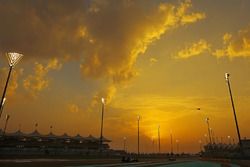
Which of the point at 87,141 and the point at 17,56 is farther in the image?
the point at 87,141

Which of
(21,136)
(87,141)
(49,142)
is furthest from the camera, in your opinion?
(87,141)

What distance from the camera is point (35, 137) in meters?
139

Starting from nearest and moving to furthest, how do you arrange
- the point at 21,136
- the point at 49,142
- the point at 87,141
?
the point at 21,136 → the point at 49,142 → the point at 87,141

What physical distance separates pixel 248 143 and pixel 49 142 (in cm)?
13656

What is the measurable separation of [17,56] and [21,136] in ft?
394

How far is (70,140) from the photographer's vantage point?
156 meters

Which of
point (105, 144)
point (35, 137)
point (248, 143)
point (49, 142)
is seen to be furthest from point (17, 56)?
point (248, 143)

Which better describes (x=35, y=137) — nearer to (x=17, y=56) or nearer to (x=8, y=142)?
(x=8, y=142)

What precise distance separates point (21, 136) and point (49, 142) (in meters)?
18.5

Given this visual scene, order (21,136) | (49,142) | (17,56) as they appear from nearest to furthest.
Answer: (17,56), (21,136), (49,142)

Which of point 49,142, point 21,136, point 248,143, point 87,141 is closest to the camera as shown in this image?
point 21,136

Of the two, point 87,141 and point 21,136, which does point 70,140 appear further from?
point 21,136

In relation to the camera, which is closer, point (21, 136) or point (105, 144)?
point (21, 136)

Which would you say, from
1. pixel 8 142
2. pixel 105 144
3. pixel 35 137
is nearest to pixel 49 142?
pixel 35 137
